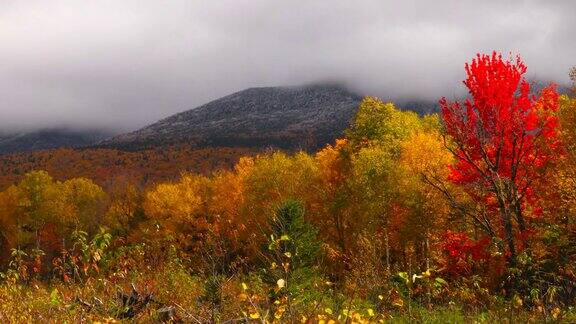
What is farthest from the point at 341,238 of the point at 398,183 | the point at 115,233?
the point at 115,233

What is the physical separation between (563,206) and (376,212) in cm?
1273

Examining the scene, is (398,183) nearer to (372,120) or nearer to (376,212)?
(376,212)

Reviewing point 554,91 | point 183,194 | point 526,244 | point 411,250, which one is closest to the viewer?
point 526,244

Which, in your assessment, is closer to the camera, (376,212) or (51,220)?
(376,212)

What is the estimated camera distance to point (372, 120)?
111ft

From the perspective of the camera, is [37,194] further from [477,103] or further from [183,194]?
[477,103]

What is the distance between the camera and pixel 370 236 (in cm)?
2434

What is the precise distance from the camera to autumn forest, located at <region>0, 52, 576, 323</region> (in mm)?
8555

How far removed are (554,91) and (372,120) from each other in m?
14.3

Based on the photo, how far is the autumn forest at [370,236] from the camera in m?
8.55

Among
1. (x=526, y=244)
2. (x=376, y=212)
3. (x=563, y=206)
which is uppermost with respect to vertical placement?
(x=526, y=244)

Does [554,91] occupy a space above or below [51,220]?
above

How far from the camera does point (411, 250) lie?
3056 cm

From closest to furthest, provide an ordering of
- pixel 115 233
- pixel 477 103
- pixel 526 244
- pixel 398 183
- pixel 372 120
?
1. pixel 526 244
2. pixel 477 103
3. pixel 398 183
4. pixel 372 120
5. pixel 115 233
